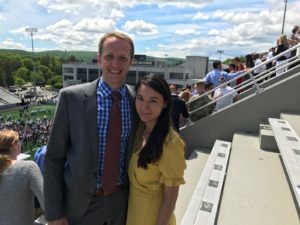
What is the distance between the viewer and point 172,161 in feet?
5.81

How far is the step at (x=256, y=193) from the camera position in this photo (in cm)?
279

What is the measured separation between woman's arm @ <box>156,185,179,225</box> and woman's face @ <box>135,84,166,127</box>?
470mm

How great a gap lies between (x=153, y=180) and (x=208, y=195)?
1494 millimetres

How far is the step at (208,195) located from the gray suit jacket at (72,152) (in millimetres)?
1252

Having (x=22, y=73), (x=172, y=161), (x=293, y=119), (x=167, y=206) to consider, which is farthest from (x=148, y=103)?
(x=22, y=73)

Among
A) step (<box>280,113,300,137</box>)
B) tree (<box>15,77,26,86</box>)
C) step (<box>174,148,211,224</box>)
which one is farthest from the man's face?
tree (<box>15,77,26,86</box>)

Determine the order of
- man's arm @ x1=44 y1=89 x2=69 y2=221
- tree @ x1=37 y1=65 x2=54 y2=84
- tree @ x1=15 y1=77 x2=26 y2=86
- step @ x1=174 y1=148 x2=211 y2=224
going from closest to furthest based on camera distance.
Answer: man's arm @ x1=44 y1=89 x2=69 y2=221 < step @ x1=174 y1=148 x2=211 y2=224 < tree @ x1=15 y1=77 x2=26 y2=86 < tree @ x1=37 y1=65 x2=54 y2=84

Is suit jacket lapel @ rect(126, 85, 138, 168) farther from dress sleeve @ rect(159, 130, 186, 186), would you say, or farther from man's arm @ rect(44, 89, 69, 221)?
man's arm @ rect(44, 89, 69, 221)

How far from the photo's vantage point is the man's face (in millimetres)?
1784

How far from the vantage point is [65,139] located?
177 cm

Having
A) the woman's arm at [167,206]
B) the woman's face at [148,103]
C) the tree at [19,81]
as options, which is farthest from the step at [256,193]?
the tree at [19,81]

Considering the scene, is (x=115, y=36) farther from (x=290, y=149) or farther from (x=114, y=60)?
(x=290, y=149)

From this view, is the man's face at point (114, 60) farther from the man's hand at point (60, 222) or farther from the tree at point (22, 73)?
the tree at point (22, 73)

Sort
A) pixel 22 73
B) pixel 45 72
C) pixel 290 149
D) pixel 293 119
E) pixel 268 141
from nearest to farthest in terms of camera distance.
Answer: pixel 290 149, pixel 268 141, pixel 293 119, pixel 22 73, pixel 45 72
